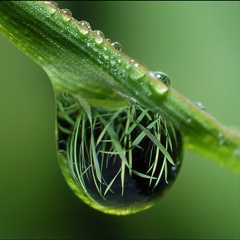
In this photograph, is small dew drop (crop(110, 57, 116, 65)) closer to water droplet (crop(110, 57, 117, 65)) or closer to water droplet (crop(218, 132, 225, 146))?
water droplet (crop(110, 57, 117, 65))

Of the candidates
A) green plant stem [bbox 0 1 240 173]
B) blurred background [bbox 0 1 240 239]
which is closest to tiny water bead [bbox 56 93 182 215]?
green plant stem [bbox 0 1 240 173]

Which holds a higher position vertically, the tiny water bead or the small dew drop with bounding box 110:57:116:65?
the small dew drop with bounding box 110:57:116:65

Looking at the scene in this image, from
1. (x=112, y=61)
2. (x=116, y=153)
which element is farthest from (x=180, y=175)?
(x=112, y=61)

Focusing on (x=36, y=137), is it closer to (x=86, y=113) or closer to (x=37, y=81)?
(x=37, y=81)

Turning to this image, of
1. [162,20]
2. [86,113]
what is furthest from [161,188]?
[162,20]

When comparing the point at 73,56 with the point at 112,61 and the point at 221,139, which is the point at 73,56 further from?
the point at 221,139
